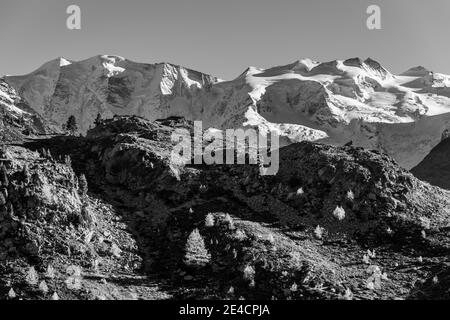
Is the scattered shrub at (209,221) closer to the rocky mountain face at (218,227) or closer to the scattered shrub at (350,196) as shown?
the rocky mountain face at (218,227)

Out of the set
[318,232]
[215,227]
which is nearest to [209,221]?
[215,227]

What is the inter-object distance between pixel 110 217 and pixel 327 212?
18.3m

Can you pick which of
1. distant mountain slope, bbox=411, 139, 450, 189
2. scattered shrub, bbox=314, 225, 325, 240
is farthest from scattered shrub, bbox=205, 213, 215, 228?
distant mountain slope, bbox=411, 139, 450, 189

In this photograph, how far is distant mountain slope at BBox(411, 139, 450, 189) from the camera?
10920 cm

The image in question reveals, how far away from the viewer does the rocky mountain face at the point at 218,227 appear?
130 ft

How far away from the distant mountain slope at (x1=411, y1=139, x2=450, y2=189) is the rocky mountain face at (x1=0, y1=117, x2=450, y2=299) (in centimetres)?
4840

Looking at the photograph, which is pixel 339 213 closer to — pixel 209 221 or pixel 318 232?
pixel 318 232

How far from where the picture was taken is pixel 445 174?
381 feet

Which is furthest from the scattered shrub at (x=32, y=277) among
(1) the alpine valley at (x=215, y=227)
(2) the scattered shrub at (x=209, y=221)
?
(2) the scattered shrub at (x=209, y=221)

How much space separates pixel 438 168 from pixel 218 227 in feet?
277

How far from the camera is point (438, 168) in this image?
403ft

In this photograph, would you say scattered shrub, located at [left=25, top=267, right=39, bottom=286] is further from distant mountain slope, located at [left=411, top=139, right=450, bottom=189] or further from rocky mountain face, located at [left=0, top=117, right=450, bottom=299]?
distant mountain slope, located at [left=411, top=139, right=450, bottom=189]
